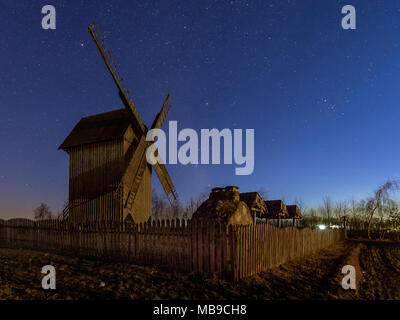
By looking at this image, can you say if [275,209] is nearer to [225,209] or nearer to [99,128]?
[225,209]

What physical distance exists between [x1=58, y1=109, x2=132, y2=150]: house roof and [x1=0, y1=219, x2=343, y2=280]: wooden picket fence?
625 cm

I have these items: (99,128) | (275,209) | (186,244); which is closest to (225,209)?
(186,244)

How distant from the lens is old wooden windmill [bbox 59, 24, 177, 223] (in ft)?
52.7

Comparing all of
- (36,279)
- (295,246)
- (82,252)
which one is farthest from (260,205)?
(36,279)

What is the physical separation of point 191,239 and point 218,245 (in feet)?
3.14

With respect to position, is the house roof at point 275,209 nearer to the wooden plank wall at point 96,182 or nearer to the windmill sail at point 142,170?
the windmill sail at point 142,170

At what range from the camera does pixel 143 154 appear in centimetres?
1766

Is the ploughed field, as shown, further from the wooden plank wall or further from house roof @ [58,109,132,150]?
house roof @ [58,109,132,150]

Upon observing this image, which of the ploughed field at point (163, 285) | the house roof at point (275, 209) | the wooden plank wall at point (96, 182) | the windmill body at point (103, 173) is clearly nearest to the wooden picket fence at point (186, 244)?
the ploughed field at point (163, 285)

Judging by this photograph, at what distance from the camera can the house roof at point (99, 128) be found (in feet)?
56.5

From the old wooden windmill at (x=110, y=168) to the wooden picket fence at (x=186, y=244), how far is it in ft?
10.9

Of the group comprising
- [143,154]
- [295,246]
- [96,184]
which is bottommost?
[295,246]

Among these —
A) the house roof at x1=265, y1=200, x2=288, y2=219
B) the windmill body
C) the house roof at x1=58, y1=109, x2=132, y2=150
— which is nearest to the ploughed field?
the windmill body
